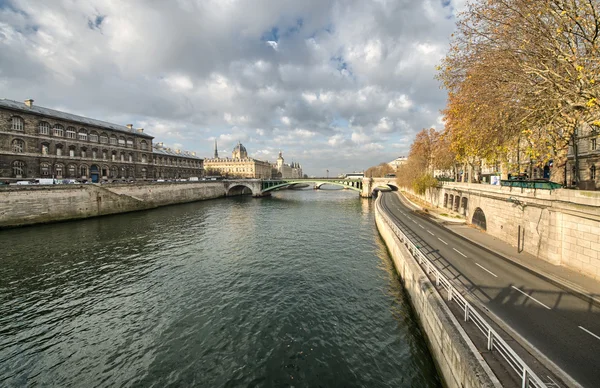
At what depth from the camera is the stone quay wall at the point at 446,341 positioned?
228 inches

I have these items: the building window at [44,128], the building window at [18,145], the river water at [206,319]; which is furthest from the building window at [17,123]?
the river water at [206,319]

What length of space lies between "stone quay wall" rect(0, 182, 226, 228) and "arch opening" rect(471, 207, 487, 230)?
56.0 m

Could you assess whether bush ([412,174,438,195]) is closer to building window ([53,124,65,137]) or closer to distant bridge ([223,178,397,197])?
distant bridge ([223,178,397,197])

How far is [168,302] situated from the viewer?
42.3 feet

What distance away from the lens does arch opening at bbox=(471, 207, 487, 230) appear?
24.6 meters

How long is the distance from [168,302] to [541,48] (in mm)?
23691

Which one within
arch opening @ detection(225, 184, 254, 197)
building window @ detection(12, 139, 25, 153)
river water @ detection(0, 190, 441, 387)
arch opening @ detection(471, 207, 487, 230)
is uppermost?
building window @ detection(12, 139, 25, 153)

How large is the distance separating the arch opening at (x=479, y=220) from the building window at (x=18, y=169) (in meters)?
66.8

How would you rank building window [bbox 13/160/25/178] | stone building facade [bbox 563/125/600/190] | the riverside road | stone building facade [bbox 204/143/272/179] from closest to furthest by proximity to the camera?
the riverside road
stone building facade [bbox 563/125/600/190]
building window [bbox 13/160/25/178]
stone building facade [bbox 204/143/272/179]

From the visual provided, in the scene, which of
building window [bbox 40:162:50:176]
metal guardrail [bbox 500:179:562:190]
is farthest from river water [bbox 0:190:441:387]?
building window [bbox 40:162:50:176]

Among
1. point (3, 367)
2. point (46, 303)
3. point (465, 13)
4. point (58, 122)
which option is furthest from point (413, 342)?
point (58, 122)

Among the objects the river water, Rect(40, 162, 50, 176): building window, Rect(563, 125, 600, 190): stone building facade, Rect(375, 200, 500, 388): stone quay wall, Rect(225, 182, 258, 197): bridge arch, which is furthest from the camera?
Rect(225, 182, 258, 197): bridge arch

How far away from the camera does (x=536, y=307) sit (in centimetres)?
956

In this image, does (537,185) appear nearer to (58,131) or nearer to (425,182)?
(425,182)
